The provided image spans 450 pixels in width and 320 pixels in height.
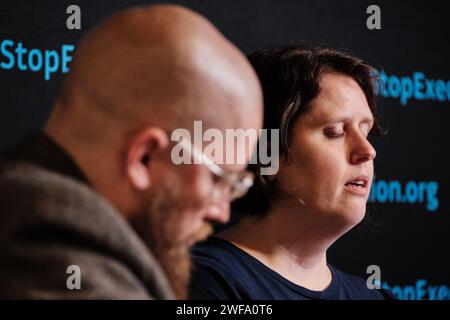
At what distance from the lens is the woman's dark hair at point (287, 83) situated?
4.56 ft

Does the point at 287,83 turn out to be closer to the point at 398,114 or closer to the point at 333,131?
the point at 333,131

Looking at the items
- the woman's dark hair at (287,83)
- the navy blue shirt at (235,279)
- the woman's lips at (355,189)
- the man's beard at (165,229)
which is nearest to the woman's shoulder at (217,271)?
the navy blue shirt at (235,279)

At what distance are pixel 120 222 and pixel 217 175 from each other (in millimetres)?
169

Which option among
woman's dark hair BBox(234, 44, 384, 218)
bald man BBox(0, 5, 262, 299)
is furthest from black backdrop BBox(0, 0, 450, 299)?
bald man BBox(0, 5, 262, 299)

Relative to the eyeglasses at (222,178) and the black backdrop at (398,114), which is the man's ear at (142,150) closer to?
the eyeglasses at (222,178)

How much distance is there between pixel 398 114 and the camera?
1882mm

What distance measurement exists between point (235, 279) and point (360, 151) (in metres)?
0.41

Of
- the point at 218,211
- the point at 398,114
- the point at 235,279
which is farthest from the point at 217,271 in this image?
the point at 398,114

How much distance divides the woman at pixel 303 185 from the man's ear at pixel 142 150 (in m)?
0.63

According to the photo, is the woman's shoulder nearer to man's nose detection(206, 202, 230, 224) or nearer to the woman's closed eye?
the woman's closed eye

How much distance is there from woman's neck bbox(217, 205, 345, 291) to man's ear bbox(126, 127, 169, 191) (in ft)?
2.28

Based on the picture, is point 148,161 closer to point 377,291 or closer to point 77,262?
point 77,262

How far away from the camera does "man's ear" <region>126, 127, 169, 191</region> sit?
27.6 inches

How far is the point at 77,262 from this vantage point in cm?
60
